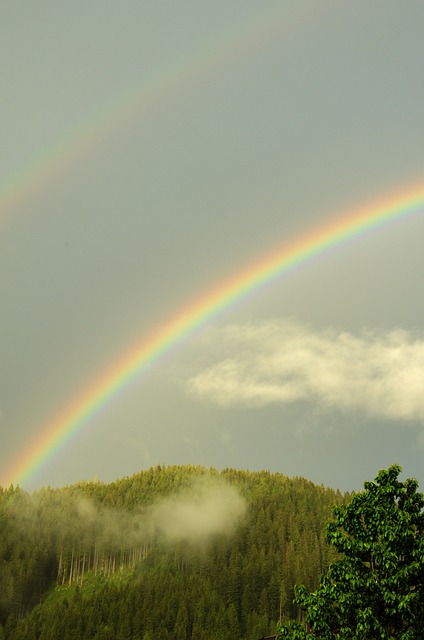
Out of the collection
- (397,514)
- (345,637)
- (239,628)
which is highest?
(397,514)

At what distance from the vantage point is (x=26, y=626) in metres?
193

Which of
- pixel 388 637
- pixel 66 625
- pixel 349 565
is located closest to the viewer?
pixel 388 637

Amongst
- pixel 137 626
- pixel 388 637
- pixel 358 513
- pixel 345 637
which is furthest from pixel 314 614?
pixel 137 626

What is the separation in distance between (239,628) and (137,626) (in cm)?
3628

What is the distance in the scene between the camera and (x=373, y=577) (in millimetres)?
24734

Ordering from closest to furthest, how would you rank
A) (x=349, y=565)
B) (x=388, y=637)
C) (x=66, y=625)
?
1. (x=388, y=637)
2. (x=349, y=565)
3. (x=66, y=625)

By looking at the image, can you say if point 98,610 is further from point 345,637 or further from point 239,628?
point 345,637

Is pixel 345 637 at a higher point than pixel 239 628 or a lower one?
higher

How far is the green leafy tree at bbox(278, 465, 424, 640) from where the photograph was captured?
2389 centimetres

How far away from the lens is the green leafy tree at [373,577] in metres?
23.9

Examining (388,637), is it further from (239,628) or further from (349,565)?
(239,628)

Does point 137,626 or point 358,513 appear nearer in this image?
point 358,513

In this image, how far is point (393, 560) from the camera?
80.0 ft

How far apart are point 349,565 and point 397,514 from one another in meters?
3.07
